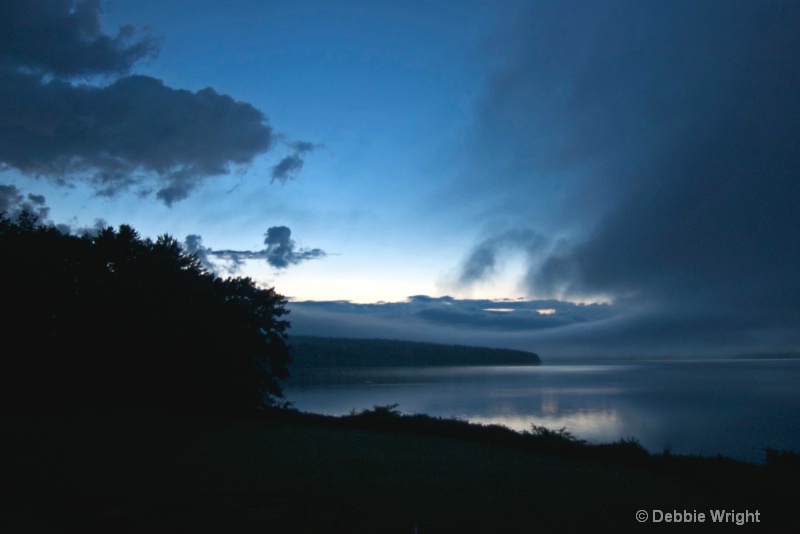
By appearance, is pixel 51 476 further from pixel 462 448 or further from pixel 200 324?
pixel 200 324

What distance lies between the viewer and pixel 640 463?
13078 mm

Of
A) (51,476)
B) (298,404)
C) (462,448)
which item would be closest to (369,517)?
(51,476)

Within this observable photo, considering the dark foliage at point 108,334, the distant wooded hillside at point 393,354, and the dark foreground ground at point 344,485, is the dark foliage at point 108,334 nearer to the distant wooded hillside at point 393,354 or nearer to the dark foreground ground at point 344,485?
the dark foreground ground at point 344,485

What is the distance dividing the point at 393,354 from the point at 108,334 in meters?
150

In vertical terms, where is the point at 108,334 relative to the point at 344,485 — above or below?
above

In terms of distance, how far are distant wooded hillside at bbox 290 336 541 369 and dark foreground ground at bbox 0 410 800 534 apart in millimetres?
127597

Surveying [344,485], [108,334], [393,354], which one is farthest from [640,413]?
[393,354]

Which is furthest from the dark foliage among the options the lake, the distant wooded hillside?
the distant wooded hillside

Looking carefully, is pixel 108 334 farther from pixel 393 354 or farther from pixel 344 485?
pixel 393 354

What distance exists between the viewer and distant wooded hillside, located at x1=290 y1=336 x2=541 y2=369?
14912cm

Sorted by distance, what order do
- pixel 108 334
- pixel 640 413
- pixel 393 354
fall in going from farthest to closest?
pixel 393 354
pixel 640 413
pixel 108 334

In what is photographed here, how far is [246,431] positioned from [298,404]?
33.8 metres

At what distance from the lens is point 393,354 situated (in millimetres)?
173375

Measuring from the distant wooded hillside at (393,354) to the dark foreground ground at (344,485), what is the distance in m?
128
